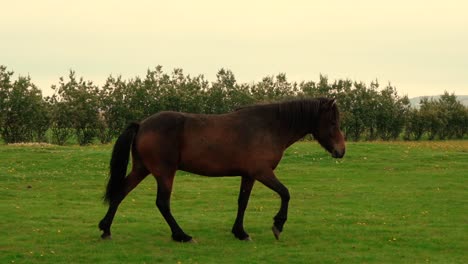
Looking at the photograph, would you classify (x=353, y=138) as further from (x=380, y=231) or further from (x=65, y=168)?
(x=380, y=231)

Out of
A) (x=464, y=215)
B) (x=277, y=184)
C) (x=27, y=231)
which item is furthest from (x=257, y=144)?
(x=464, y=215)

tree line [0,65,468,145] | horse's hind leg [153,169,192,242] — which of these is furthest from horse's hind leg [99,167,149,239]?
tree line [0,65,468,145]

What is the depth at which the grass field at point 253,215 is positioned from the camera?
31.7ft

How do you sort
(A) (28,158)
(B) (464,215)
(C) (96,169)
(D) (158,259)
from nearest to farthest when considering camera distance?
(D) (158,259)
(B) (464,215)
(C) (96,169)
(A) (28,158)

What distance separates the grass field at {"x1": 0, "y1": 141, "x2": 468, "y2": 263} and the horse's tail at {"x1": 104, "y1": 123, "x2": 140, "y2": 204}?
2.41ft

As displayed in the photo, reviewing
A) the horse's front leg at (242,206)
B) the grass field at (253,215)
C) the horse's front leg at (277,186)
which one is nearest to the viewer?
the grass field at (253,215)

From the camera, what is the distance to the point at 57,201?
1568 centimetres

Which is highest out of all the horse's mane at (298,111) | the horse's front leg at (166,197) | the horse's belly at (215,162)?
the horse's mane at (298,111)

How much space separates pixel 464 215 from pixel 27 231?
9.10 metres

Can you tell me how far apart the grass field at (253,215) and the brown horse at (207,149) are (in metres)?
0.75

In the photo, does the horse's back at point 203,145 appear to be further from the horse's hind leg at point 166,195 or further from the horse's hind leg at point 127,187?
the horse's hind leg at point 127,187

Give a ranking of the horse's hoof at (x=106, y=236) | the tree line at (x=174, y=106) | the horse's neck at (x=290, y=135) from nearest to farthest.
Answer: the horse's hoof at (x=106, y=236) < the horse's neck at (x=290, y=135) < the tree line at (x=174, y=106)

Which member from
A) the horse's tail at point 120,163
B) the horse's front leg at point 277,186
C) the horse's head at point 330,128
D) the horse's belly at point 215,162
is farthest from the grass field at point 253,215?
the horse's head at point 330,128

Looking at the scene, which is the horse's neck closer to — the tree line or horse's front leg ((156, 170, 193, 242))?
horse's front leg ((156, 170, 193, 242))
